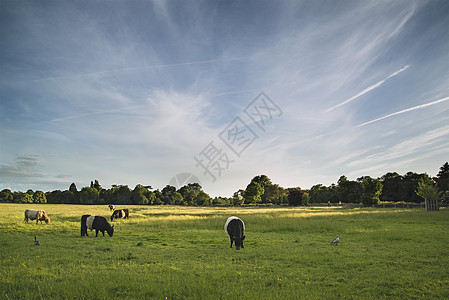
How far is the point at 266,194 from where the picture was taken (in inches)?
4520

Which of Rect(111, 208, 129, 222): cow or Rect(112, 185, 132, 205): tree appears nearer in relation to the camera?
Rect(111, 208, 129, 222): cow

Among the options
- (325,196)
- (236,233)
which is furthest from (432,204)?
(325,196)

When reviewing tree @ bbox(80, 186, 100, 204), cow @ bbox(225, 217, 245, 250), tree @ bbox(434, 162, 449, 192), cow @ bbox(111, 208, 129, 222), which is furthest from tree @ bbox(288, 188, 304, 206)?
tree @ bbox(80, 186, 100, 204)

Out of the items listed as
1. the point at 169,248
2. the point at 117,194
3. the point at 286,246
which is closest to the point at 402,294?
the point at 286,246

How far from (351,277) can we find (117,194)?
120136 millimetres

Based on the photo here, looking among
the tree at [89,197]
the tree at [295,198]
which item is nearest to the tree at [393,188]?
the tree at [295,198]

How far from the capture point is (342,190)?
100062 mm

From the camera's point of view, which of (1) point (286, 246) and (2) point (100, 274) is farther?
(1) point (286, 246)

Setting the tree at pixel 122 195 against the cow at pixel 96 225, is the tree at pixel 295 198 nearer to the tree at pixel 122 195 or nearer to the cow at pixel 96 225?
the tree at pixel 122 195

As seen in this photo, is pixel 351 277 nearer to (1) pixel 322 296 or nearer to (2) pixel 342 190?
(1) pixel 322 296

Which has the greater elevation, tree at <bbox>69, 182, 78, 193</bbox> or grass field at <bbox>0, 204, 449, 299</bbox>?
tree at <bbox>69, 182, 78, 193</bbox>

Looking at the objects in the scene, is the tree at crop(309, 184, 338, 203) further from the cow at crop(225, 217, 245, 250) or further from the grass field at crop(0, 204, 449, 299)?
the cow at crop(225, 217, 245, 250)

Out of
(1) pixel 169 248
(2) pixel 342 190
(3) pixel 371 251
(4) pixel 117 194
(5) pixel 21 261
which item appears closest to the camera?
(5) pixel 21 261

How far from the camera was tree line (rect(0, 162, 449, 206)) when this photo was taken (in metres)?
79.7
